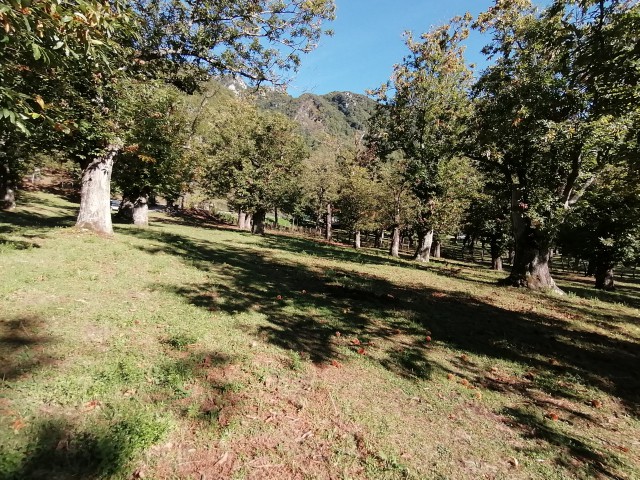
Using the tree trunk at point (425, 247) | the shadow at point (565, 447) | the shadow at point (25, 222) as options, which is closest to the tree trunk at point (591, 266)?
the tree trunk at point (425, 247)

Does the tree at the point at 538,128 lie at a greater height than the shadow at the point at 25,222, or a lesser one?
greater

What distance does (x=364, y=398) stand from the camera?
526cm

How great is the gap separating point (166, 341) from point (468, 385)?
5.48 meters

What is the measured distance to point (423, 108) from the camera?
25.2 m

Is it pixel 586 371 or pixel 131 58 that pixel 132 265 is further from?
pixel 586 371

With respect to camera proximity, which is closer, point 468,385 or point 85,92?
point 468,385

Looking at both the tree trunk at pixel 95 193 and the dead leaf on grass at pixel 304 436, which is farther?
the tree trunk at pixel 95 193

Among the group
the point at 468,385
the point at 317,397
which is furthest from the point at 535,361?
the point at 317,397

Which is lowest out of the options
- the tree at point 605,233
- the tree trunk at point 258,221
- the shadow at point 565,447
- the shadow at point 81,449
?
the shadow at point 565,447

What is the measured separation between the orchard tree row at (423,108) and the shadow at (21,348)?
321cm

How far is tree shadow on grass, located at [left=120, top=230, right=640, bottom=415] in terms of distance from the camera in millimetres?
7066

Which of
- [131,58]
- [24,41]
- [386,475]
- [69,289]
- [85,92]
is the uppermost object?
[131,58]

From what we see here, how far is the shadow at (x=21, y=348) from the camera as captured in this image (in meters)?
4.55

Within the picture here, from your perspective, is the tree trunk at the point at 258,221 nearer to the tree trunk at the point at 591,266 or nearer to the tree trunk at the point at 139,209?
the tree trunk at the point at 139,209
